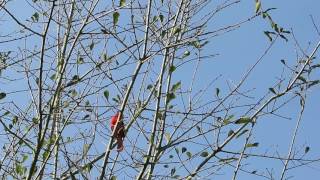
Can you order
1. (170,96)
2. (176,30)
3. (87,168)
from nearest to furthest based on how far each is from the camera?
(87,168)
(170,96)
(176,30)

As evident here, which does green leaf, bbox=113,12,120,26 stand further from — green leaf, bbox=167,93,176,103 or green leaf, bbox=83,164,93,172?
green leaf, bbox=83,164,93,172

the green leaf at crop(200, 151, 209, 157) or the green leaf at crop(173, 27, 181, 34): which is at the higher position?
the green leaf at crop(173, 27, 181, 34)

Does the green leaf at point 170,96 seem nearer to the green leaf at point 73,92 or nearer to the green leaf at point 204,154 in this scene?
the green leaf at point 204,154

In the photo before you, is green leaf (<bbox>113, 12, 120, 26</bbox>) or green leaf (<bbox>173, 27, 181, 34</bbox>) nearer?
green leaf (<bbox>113, 12, 120, 26</bbox>)

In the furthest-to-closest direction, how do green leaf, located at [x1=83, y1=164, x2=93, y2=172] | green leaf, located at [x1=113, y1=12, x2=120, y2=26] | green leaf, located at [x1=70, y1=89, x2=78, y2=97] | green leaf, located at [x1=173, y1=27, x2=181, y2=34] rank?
green leaf, located at [x1=70, y1=89, x2=78, y2=97]
green leaf, located at [x1=173, y1=27, x2=181, y2=34]
green leaf, located at [x1=113, y1=12, x2=120, y2=26]
green leaf, located at [x1=83, y1=164, x2=93, y2=172]

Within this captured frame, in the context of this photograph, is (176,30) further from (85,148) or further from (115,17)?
(85,148)

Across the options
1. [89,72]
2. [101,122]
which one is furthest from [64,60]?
[101,122]

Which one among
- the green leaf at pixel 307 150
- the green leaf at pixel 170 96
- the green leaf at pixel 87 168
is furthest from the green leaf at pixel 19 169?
the green leaf at pixel 307 150

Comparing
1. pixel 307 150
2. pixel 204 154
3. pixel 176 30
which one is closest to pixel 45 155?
pixel 204 154

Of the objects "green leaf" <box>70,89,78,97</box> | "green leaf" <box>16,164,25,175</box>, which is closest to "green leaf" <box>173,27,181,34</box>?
"green leaf" <box>70,89,78,97</box>

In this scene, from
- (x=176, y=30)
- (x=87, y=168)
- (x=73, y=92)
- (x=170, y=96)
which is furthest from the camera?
(x=73, y=92)

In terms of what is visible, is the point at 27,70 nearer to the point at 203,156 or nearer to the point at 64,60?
the point at 64,60

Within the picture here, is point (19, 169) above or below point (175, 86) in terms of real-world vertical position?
below

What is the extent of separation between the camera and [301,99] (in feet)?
12.7
